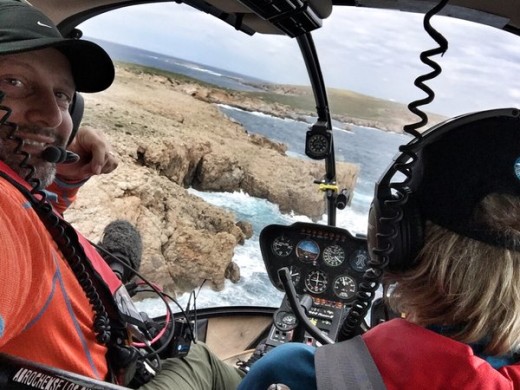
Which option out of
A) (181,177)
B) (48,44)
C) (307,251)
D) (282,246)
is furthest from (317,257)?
(48,44)

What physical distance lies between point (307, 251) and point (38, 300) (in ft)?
4.75

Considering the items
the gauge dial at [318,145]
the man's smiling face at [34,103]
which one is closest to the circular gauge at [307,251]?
the gauge dial at [318,145]

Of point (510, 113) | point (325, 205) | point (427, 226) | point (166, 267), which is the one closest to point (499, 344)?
point (427, 226)

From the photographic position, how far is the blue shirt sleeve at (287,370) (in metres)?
0.63

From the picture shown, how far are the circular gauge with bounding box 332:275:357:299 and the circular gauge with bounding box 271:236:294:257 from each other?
0.25m

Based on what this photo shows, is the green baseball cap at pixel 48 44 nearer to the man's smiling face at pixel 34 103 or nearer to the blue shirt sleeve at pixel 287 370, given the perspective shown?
the man's smiling face at pixel 34 103

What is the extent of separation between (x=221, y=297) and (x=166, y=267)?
37 cm

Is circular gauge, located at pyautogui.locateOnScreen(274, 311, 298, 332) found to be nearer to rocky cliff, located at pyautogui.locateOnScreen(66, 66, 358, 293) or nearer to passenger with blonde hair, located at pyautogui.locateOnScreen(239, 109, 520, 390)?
rocky cliff, located at pyautogui.locateOnScreen(66, 66, 358, 293)

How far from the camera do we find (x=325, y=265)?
2166 mm

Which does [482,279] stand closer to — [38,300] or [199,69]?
[38,300]

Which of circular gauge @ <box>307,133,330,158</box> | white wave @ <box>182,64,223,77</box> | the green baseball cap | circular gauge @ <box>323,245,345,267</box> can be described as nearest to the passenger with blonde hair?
the green baseball cap

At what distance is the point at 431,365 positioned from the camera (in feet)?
1.90

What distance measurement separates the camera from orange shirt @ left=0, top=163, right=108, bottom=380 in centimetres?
74

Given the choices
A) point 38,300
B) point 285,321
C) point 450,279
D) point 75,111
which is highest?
point 450,279
